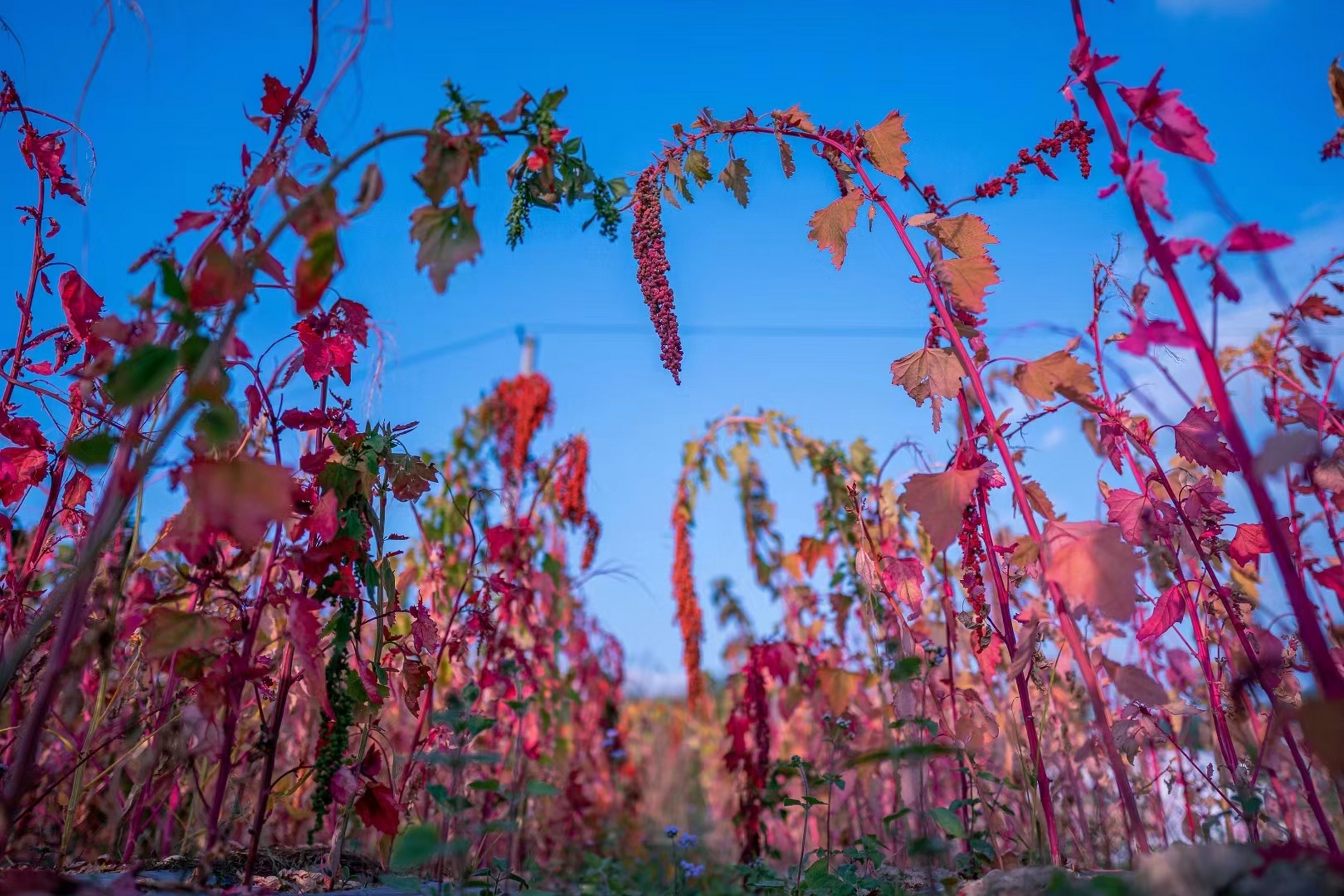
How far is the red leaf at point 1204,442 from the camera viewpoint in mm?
1581

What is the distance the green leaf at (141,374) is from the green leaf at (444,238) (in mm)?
398

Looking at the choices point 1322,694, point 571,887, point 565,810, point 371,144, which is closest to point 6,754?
point 571,887

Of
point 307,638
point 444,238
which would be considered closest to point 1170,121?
point 444,238

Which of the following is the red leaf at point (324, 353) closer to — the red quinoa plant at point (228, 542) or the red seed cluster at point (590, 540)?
the red quinoa plant at point (228, 542)

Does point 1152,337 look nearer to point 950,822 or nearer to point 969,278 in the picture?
point 969,278

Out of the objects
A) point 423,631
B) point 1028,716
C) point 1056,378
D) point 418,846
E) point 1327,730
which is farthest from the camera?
point 423,631

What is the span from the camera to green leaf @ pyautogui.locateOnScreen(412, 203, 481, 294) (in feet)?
4.14

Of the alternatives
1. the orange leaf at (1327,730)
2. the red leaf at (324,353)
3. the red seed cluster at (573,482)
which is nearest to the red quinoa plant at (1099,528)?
the orange leaf at (1327,730)

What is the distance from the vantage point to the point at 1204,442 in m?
1.60

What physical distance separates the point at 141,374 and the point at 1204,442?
190cm

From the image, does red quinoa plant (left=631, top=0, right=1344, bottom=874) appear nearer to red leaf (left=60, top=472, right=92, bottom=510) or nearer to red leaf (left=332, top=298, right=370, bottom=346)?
red leaf (left=332, top=298, right=370, bottom=346)

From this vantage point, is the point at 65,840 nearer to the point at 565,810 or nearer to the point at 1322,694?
the point at 1322,694

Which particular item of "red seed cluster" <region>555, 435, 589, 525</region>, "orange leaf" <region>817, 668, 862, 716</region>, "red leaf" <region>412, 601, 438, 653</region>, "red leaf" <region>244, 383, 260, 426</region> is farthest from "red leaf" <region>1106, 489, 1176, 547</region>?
"red seed cluster" <region>555, 435, 589, 525</region>

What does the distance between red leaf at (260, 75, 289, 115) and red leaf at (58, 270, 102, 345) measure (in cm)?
61
